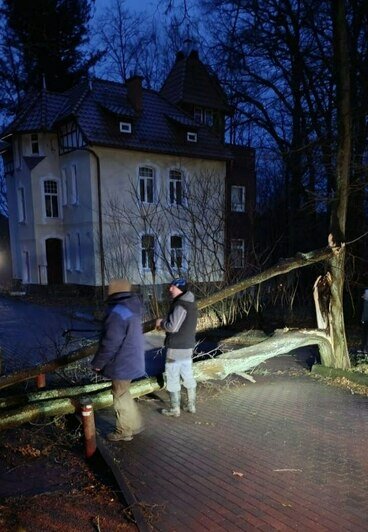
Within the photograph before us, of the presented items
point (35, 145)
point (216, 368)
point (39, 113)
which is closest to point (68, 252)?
point (35, 145)

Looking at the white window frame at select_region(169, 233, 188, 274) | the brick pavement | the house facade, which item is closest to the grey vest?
the brick pavement

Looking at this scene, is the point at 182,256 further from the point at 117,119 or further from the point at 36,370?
the point at 117,119

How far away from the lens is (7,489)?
13.2 feet

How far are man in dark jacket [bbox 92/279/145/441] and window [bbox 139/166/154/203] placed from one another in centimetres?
1859

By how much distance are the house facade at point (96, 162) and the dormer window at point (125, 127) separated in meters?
0.06

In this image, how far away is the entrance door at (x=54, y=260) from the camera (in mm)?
24781

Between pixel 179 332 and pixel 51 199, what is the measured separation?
20.7m

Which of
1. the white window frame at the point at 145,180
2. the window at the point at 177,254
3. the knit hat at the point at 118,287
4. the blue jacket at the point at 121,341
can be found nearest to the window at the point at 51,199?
the white window frame at the point at 145,180

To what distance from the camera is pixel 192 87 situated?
26484 mm

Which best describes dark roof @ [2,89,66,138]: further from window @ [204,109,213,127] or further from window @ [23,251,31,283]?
window @ [204,109,213,127]

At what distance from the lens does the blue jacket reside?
4.62m

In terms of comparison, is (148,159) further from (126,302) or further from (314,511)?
(314,511)

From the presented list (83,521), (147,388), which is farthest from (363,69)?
(83,521)

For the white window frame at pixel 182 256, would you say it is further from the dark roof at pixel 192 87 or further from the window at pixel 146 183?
the dark roof at pixel 192 87
